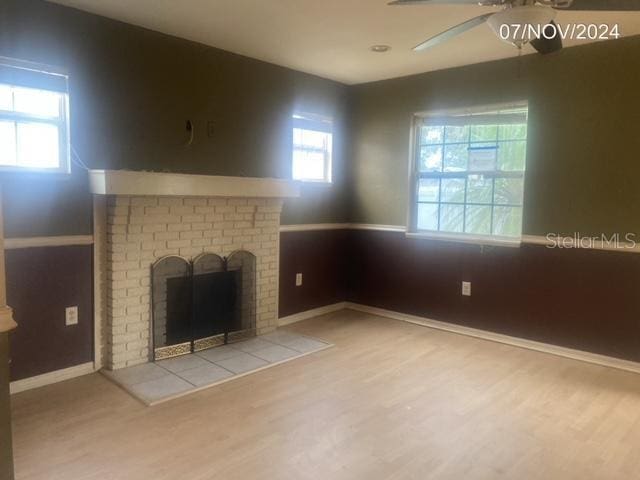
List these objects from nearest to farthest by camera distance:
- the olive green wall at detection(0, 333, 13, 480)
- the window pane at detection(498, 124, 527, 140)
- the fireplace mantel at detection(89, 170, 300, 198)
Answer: the olive green wall at detection(0, 333, 13, 480)
the fireplace mantel at detection(89, 170, 300, 198)
the window pane at detection(498, 124, 527, 140)

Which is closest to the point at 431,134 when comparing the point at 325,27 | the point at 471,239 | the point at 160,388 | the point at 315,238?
the point at 471,239

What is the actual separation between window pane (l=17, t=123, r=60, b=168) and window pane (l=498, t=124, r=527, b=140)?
3.41 m

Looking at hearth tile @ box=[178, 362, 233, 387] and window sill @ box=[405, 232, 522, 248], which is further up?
window sill @ box=[405, 232, 522, 248]

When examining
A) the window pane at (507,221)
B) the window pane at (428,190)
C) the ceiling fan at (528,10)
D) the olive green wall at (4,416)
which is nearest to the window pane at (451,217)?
the window pane at (428,190)

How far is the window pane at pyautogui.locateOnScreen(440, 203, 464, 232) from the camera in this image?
176 inches

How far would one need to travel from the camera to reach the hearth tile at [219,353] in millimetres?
3623

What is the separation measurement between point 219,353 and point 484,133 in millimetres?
2897

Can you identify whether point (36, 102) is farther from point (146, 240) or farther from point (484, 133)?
point (484, 133)

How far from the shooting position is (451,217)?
14.9 feet

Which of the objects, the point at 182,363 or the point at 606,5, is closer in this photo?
the point at 606,5

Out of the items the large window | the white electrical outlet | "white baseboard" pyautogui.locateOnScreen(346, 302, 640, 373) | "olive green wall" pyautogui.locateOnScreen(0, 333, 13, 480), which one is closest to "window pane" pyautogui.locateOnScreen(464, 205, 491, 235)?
the large window

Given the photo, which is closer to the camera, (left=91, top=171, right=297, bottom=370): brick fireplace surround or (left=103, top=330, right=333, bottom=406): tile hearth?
(left=103, top=330, right=333, bottom=406): tile hearth

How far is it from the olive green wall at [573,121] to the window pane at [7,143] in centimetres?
329

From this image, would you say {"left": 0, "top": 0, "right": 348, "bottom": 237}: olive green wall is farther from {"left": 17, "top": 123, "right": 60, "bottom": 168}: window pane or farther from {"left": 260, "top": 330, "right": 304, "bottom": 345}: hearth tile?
{"left": 260, "top": 330, "right": 304, "bottom": 345}: hearth tile
